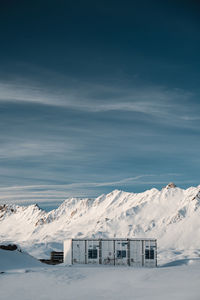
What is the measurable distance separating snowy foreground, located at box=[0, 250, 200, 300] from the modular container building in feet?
57.7

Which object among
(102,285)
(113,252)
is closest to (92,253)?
(113,252)

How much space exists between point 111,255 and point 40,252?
8502cm

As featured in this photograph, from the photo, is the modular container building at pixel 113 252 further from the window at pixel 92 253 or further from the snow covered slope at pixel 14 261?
the snow covered slope at pixel 14 261

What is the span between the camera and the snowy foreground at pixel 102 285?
28.5 metres

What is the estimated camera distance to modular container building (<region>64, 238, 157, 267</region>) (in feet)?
188

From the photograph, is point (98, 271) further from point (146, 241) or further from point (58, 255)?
point (58, 255)

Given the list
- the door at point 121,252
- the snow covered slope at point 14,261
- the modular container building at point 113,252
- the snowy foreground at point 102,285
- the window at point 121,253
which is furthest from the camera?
Result: the window at point 121,253

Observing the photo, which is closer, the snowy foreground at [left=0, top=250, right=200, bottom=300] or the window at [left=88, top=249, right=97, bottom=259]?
the snowy foreground at [left=0, top=250, right=200, bottom=300]

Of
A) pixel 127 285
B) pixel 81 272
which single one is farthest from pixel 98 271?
pixel 127 285

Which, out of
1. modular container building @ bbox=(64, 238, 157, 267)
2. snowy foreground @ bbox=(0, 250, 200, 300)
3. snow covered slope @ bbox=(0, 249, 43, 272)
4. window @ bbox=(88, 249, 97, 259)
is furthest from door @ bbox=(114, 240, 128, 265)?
snowy foreground @ bbox=(0, 250, 200, 300)

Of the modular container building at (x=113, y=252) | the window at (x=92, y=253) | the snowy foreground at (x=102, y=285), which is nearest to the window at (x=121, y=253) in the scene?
the modular container building at (x=113, y=252)

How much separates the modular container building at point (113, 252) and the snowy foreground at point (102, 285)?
1758 cm

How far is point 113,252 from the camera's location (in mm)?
57781

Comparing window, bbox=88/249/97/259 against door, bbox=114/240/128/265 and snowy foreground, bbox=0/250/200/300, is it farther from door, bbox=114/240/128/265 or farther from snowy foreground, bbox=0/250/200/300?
snowy foreground, bbox=0/250/200/300
